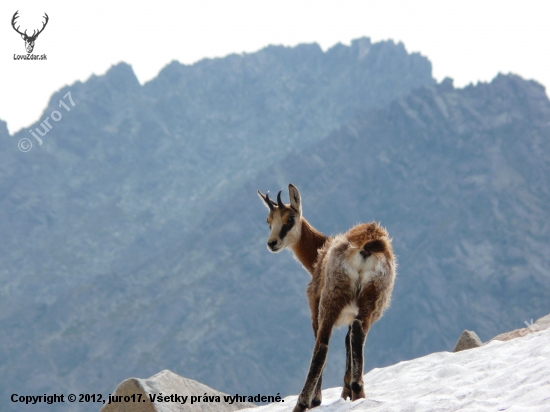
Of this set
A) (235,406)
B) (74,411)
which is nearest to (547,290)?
(74,411)

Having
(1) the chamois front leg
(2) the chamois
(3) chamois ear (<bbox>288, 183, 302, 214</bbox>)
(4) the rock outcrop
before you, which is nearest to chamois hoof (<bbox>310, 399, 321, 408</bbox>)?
(2) the chamois

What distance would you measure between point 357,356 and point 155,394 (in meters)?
5.71

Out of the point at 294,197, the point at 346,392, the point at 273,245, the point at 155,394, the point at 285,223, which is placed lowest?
the point at 346,392

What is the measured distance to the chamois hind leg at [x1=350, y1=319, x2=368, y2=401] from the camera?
10680 millimetres

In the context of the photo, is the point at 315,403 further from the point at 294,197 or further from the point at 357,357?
the point at 294,197

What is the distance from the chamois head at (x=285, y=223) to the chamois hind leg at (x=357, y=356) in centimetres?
274

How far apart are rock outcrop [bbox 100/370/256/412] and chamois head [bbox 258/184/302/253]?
14.2 ft

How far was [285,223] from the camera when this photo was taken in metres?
13.1

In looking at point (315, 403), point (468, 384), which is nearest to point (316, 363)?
point (315, 403)

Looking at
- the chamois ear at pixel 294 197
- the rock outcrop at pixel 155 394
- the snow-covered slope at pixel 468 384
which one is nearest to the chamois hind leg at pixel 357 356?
the snow-covered slope at pixel 468 384

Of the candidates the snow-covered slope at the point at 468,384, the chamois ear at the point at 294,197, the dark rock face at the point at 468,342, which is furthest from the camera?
the dark rock face at the point at 468,342

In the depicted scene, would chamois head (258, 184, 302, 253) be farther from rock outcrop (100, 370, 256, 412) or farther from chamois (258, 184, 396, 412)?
rock outcrop (100, 370, 256, 412)

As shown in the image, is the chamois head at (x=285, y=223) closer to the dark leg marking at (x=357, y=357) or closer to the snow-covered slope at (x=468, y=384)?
the dark leg marking at (x=357, y=357)

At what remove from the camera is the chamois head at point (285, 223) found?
42.6ft
